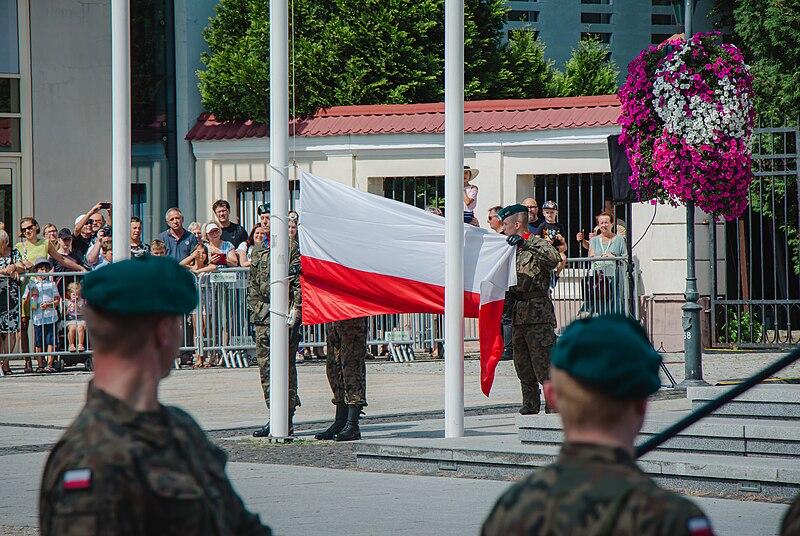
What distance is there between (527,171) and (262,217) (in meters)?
6.79

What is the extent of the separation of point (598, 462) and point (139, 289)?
104 cm

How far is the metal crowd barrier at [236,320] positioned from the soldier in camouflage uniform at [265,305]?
725cm

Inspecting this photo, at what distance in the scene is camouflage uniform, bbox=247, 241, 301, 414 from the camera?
12.7m

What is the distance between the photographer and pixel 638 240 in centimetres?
2036

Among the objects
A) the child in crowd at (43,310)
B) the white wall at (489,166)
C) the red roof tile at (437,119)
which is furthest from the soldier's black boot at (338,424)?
the red roof tile at (437,119)

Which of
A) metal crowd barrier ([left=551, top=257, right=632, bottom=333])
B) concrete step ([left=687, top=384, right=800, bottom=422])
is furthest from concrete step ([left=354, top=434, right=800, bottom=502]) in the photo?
metal crowd barrier ([left=551, top=257, right=632, bottom=333])

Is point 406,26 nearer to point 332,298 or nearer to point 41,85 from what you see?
point 41,85

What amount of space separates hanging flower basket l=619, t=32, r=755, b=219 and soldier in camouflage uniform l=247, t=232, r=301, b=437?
4.04m

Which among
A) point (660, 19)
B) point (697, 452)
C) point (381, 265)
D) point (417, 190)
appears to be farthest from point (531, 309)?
point (660, 19)

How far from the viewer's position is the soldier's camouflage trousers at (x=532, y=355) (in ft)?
44.6

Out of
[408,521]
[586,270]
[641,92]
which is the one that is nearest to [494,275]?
[641,92]

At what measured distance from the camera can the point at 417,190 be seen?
2303 cm

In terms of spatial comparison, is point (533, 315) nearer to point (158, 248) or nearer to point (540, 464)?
point (540, 464)

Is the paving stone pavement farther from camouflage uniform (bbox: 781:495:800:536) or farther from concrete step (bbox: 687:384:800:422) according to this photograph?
camouflage uniform (bbox: 781:495:800:536)
